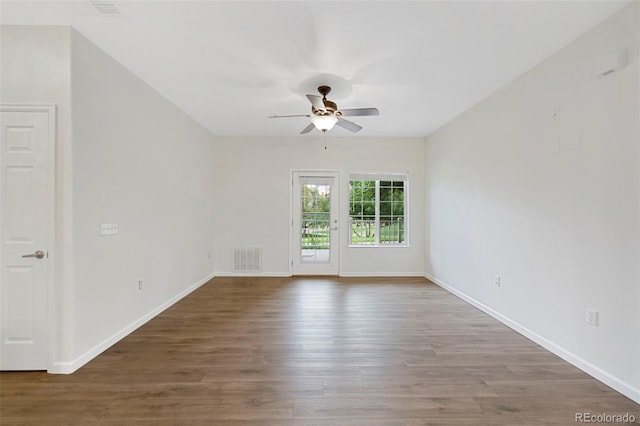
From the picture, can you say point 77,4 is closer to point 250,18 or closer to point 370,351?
point 250,18

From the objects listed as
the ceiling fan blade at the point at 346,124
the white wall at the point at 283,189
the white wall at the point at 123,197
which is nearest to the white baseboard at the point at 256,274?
the white wall at the point at 283,189

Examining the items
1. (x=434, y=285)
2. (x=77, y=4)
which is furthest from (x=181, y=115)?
(x=434, y=285)

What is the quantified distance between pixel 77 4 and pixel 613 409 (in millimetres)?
4624

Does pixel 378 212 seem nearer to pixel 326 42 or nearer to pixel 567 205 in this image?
pixel 567 205

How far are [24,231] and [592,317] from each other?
4.57 meters

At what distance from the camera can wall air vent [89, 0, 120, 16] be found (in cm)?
204

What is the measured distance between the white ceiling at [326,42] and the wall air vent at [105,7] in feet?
0.14

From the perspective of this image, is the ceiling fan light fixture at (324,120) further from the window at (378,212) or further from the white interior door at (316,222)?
the window at (378,212)

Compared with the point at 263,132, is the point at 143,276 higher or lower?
lower

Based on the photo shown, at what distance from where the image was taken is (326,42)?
2.49 m

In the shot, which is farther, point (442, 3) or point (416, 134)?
point (416, 134)

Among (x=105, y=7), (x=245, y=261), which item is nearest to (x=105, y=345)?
(x=105, y=7)

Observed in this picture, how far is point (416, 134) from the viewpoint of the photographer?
5.54 meters

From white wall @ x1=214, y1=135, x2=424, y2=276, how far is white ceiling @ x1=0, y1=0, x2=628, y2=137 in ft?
6.53
